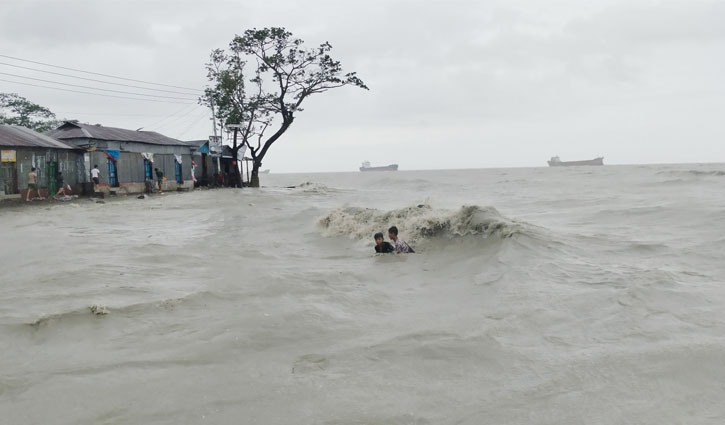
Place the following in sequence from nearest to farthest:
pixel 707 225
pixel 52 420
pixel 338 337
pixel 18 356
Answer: pixel 52 420
pixel 18 356
pixel 338 337
pixel 707 225

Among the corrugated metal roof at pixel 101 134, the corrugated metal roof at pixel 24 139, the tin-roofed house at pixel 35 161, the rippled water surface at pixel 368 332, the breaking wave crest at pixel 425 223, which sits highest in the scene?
the corrugated metal roof at pixel 101 134

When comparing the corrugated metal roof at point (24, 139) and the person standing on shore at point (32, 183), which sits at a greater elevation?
the corrugated metal roof at point (24, 139)

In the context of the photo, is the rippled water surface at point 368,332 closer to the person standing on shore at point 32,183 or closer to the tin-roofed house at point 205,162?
the person standing on shore at point 32,183

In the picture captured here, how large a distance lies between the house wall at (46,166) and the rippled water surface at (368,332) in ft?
39.7

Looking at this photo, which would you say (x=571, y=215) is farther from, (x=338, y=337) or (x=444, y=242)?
(x=338, y=337)

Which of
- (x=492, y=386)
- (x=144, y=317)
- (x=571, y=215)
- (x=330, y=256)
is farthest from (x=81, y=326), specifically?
(x=571, y=215)

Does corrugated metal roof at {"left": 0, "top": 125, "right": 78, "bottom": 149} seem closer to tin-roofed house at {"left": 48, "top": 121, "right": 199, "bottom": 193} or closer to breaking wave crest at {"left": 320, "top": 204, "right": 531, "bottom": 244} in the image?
tin-roofed house at {"left": 48, "top": 121, "right": 199, "bottom": 193}

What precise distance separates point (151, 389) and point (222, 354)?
0.84 m

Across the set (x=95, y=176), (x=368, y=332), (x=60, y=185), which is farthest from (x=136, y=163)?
(x=368, y=332)

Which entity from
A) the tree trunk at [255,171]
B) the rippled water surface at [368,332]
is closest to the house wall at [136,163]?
the tree trunk at [255,171]

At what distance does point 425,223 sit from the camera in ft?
42.0

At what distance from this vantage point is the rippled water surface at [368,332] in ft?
12.7

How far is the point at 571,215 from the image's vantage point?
17672 millimetres

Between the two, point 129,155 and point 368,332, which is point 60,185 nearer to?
point 129,155
